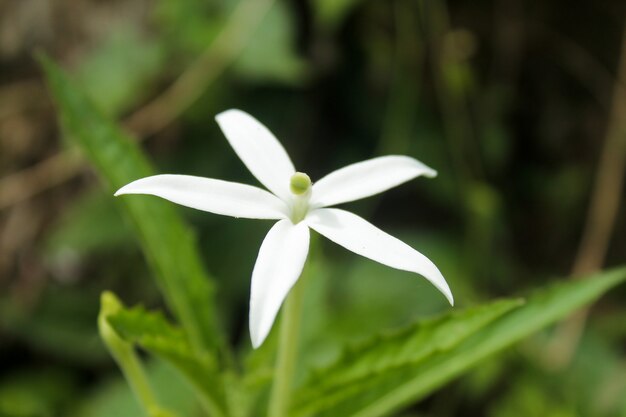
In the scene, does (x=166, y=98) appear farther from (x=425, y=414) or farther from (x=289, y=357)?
(x=289, y=357)

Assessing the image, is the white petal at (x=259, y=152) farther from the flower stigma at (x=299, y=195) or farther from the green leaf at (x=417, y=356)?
the green leaf at (x=417, y=356)

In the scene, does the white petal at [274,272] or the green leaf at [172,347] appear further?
the green leaf at [172,347]

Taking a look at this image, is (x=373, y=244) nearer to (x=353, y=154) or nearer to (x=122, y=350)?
(x=122, y=350)

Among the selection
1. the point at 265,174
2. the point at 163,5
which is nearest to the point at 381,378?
the point at 265,174

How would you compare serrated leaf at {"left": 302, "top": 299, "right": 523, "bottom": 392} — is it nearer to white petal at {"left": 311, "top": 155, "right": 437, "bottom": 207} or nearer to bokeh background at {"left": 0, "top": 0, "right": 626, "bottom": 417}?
white petal at {"left": 311, "top": 155, "right": 437, "bottom": 207}

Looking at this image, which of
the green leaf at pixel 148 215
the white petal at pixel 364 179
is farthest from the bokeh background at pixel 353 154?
the white petal at pixel 364 179

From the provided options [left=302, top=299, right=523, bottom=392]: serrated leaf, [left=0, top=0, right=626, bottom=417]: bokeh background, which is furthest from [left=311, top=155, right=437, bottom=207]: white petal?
[left=0, top=0, right=626, bottom=417]: bokeh background

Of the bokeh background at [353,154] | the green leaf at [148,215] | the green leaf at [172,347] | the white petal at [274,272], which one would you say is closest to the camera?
the white petal at [274,272]
